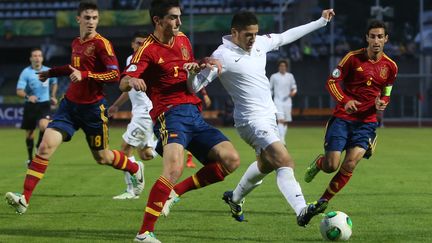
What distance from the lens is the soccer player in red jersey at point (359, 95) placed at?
9.52 m

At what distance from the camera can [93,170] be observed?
1560cm

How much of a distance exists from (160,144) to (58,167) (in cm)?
886

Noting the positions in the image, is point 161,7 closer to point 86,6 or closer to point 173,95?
point 173,95

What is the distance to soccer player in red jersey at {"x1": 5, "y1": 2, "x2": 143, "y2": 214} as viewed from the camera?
372 inches

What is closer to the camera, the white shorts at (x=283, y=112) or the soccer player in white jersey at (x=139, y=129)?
the soccer player in white jersey at (x=139, y=129)

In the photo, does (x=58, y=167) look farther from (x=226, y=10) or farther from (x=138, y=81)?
(x=226, y=10)

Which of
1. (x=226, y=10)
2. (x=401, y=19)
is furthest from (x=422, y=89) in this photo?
(x=226, y=10)

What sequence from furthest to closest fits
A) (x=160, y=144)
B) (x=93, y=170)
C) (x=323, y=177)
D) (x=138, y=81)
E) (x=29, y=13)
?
(x=29, y=13) < (x=93, y=170) < (x=323, y=177) < (x=160, y=144) < (x=138, y=81)

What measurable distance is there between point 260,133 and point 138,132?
4.70 m

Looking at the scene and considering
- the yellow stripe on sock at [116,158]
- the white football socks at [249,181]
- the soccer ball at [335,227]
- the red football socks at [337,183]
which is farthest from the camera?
the yellow stripe on sock at [116,158]

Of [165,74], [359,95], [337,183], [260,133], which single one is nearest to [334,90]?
[359,95]

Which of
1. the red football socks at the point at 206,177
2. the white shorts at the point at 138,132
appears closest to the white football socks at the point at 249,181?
the red football socks at the point at 206,177

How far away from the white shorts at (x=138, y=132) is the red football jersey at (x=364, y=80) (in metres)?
3.75

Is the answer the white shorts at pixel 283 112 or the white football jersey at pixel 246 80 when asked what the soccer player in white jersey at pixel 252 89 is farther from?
the white shorts at pixel 283 112
